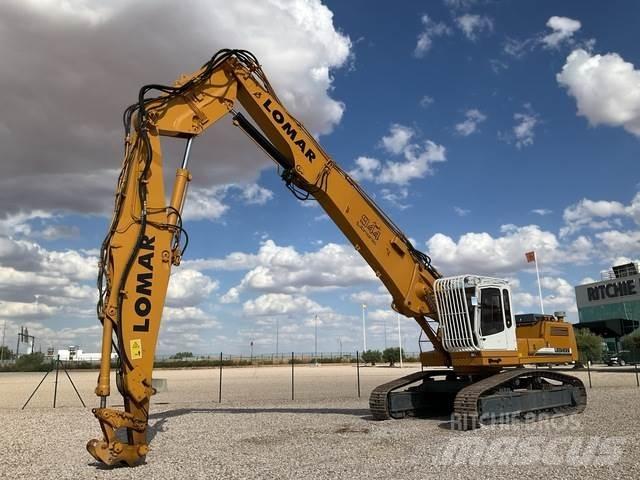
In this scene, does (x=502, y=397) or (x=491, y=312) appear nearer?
(x=502, y=397)

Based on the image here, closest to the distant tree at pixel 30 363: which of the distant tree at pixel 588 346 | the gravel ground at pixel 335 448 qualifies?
the distant tree at pixel 588 346

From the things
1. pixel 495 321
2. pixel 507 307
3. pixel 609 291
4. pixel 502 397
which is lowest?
pixel 502 397

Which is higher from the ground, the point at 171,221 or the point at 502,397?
the point at 171,221

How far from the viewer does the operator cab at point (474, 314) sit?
13367mm

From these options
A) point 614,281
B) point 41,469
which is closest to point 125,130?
point 41,469

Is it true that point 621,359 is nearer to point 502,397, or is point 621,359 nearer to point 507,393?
point 507,393

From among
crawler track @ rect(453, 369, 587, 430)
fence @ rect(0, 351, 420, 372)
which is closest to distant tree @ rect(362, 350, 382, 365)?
fence @ rect(0, 351, 420, 372)

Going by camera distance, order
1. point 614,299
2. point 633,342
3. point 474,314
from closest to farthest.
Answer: point 474,314 < point 633,342 < point 614,299

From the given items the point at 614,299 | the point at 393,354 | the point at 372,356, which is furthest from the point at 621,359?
the point at 372,356

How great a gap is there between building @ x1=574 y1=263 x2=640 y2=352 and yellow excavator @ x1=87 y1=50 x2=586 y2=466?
186 feet

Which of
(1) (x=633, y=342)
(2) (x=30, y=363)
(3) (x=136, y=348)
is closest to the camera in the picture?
(3) (x=136, y=348)

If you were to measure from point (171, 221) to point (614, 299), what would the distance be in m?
75.8

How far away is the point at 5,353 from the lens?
113812mm

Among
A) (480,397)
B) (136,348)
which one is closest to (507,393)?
(480,397)
